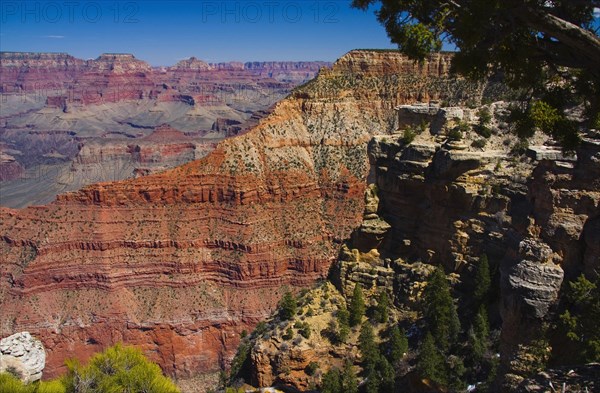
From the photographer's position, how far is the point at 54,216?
6097 cm

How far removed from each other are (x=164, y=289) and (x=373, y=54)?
1866 inches

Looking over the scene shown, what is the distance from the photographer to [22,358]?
16.5m

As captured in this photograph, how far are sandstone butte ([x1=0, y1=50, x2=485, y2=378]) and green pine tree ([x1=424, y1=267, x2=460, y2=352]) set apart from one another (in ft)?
102

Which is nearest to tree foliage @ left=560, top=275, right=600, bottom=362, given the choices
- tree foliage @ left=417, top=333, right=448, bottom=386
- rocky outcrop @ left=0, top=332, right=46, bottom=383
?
tree foliage @ left=417, top=333, right=448, bottom=386

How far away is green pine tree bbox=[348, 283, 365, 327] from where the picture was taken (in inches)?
1294

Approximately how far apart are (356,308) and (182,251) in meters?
32.6

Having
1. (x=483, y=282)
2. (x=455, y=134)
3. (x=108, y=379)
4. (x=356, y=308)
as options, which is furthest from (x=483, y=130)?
(x=108, y=379)

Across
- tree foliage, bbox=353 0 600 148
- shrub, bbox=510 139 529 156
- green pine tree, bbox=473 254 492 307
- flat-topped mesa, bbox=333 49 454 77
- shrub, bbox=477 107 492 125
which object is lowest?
green pine tree, bbox=473 254 492 307

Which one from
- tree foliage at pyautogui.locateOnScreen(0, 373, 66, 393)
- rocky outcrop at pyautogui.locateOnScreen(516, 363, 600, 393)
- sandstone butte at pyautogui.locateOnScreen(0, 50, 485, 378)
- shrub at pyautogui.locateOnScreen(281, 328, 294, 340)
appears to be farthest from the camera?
sandstone butte at pyautogui.locateOnScreen(0, 50, 485, 378)

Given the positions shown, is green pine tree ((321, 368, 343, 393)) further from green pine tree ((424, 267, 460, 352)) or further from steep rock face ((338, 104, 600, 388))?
steep rock face ((338, 104, 600, 388))

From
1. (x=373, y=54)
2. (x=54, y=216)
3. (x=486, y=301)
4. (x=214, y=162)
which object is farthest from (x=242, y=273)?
(x=373, y=54)

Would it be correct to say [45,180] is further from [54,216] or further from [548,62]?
[548,62]

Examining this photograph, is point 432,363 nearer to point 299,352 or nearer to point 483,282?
point 483,282

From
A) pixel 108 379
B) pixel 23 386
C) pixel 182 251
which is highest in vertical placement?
pixel 23 386
